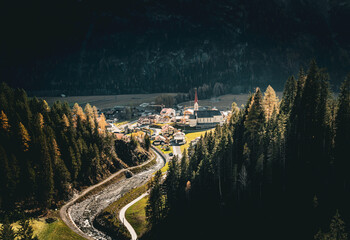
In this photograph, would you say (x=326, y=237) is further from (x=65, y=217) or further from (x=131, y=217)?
(x=65, y=217)

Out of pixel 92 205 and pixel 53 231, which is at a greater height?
pixel 53 231

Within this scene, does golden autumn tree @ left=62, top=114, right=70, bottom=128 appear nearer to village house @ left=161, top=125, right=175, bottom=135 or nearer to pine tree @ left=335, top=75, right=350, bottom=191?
village house @ left=161, top=125, right=175, bottom=135

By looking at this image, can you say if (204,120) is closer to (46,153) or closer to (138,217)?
(138,217)

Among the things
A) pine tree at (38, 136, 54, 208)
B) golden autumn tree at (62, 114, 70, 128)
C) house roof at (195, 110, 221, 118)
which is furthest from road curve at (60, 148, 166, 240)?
house roof at (195, 110, 221, 118)

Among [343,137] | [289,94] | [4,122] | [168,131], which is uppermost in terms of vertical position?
[289,94]

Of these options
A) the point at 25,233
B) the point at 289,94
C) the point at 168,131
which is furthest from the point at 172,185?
the point at 168,131

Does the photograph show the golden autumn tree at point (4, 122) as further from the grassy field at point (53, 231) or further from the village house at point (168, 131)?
the village house at point (168, 131)

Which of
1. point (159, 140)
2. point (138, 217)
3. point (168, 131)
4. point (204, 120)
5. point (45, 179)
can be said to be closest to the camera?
point (138, 217)
